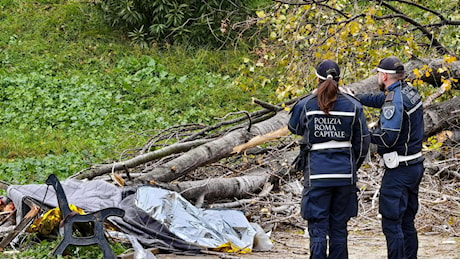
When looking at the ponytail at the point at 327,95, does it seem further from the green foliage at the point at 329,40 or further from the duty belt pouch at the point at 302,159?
the green foliage at the point at 329,40

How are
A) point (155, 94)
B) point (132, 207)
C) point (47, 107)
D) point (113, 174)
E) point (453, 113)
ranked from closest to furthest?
point (132, 207) → point (113, 174) → point (453, 113) → point (47, 107) → point (155, 94)

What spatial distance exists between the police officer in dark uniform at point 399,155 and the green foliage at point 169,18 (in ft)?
30.5

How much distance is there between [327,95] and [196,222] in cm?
199

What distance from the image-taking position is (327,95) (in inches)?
210

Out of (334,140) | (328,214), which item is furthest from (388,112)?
(328,214)

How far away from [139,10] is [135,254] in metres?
10.3

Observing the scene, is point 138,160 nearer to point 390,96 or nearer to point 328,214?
point 328,214

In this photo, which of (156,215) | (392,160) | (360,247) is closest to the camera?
(392,160)

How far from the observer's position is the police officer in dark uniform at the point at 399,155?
5.59 meters

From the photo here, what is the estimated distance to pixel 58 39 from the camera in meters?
16.0

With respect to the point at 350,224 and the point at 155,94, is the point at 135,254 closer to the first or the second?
the point at 350,224

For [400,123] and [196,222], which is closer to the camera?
[400,123]

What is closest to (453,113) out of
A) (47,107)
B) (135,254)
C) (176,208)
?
(176,208)

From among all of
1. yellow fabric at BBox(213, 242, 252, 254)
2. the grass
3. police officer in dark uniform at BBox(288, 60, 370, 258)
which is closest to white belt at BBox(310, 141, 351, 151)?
police officer in dark uniform at BBox(288, 60, 370, 258)
